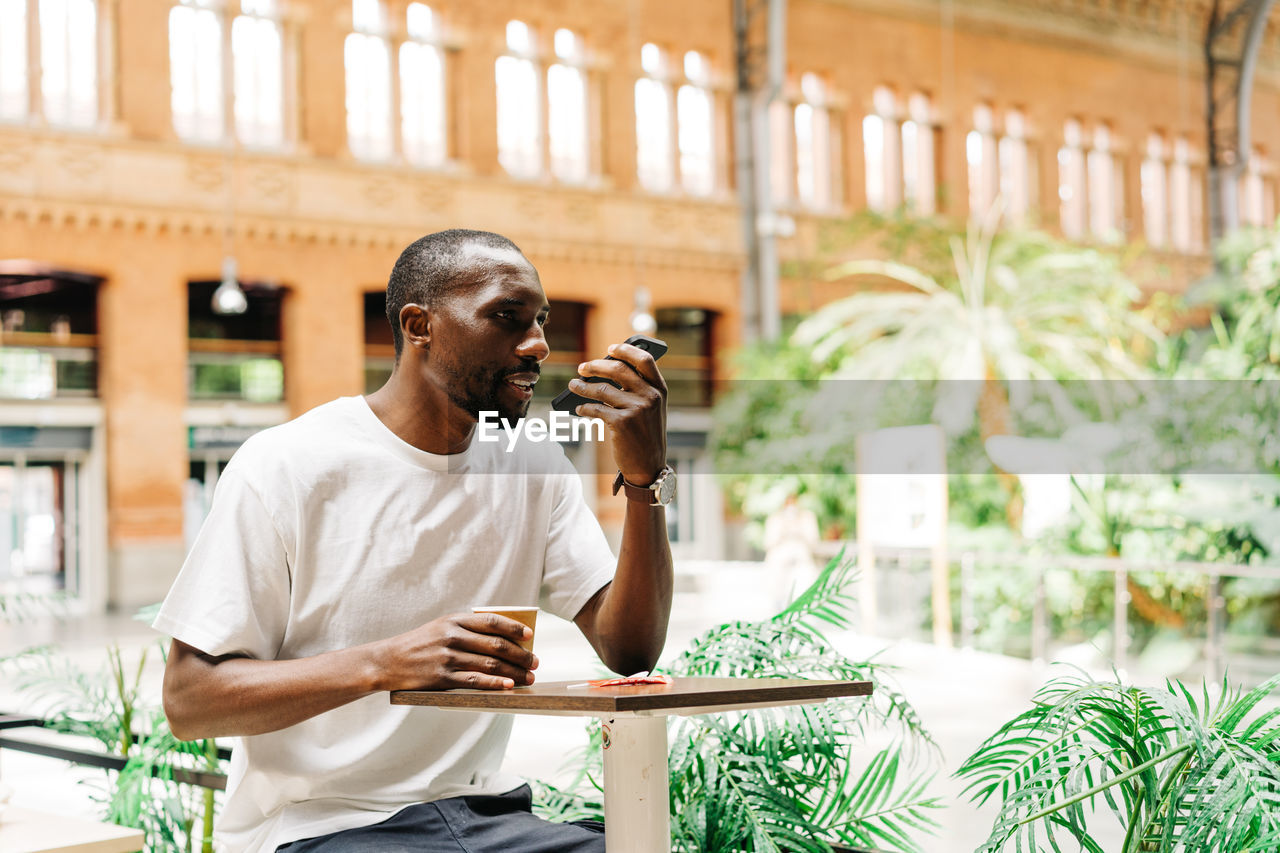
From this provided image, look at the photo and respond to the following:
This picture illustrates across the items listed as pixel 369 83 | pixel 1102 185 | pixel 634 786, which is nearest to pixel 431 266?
pixel 634 786

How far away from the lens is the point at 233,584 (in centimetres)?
174

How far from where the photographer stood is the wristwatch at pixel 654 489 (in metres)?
1.74

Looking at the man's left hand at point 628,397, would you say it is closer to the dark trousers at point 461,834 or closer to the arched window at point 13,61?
the dark trousers at point 461,834

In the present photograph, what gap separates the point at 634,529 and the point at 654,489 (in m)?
0.11

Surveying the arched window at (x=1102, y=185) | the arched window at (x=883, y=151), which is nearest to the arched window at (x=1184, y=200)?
the arched window at (x=1102, y=185)

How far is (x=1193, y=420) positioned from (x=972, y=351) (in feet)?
10.7

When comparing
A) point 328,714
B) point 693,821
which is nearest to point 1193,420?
point 693,821

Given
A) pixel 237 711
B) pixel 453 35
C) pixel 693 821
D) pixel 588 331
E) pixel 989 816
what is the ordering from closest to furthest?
pixel 237 711 < pixel 693 821 < pixel 989 816 < pixel 453 35 < pixel 588 331

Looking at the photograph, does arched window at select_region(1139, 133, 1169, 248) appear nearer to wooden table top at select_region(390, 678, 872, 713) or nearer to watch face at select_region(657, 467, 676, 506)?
watch face at select_region(657, 467, 676, 506)

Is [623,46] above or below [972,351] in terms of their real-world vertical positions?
above

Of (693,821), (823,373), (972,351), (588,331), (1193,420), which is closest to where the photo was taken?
(693,821)

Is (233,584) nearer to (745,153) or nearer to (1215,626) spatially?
(1215,626)

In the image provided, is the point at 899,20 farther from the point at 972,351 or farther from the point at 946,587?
the point at 946,587

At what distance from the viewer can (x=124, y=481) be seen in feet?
54.5
